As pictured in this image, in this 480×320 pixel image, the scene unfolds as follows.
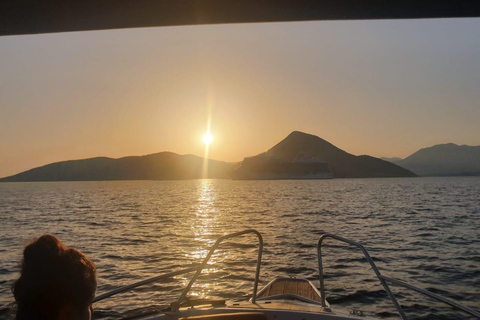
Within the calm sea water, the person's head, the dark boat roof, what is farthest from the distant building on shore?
the person's head

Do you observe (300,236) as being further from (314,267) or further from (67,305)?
(67,305)

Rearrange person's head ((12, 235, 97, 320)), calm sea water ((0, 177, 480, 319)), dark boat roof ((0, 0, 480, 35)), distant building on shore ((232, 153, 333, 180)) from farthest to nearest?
distant building on shore ((232, 153, 333, 180))
calm sea water ((0, 177, 480, 319))
dark boat roof ((0, 0, 480, 35))
person's head ((12, 235, 97, 320))

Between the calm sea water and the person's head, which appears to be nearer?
the person's head

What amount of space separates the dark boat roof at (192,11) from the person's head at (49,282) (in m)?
5.38

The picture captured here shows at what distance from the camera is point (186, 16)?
7.17 meters

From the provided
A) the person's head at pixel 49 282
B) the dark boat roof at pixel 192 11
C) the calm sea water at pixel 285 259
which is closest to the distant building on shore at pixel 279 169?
the calm sea water at pixel 285 259

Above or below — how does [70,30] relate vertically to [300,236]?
above

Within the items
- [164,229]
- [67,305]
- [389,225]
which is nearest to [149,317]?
[67,305]

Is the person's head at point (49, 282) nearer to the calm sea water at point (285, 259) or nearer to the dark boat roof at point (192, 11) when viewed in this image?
the calm sea water at point (285, 259)

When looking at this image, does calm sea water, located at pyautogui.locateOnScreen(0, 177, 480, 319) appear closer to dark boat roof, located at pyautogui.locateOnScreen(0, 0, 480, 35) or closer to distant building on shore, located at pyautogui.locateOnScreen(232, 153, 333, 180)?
dark boat roof, located at pyautogui.locateOnScreen(0, 0, 480, 35)

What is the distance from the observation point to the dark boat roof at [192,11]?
21.9ft

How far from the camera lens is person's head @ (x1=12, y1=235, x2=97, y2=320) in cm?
189

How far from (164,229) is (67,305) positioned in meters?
22.8

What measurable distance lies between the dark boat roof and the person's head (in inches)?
212
